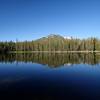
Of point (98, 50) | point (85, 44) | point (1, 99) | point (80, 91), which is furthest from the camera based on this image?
point (85, 44)

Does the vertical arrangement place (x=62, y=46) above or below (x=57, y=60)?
above

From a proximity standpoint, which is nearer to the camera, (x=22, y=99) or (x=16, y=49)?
(x=22, y=99)

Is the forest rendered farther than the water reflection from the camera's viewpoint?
Yes

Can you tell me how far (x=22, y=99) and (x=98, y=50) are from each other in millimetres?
151095

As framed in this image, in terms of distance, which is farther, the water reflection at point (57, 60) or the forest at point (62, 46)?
the forest at point (62, 46)

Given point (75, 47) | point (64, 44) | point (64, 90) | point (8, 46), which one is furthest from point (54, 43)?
point (64, 90)

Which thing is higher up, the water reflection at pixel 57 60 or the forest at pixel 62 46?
the forest at pixel 62 46

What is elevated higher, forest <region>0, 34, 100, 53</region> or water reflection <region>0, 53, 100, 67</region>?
forest <region>0, 34, 100, 53</region>

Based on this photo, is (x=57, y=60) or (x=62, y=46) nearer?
(x=57, y=60)

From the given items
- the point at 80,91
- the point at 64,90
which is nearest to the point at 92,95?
the point at 80,91

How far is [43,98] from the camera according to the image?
57.0 ft

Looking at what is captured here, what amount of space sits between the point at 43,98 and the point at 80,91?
15.2 ft

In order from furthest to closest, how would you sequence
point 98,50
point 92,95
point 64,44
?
point 64,44 → point 98,50 → point 92,95

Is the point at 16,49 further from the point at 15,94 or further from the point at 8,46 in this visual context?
the point at 15,94
